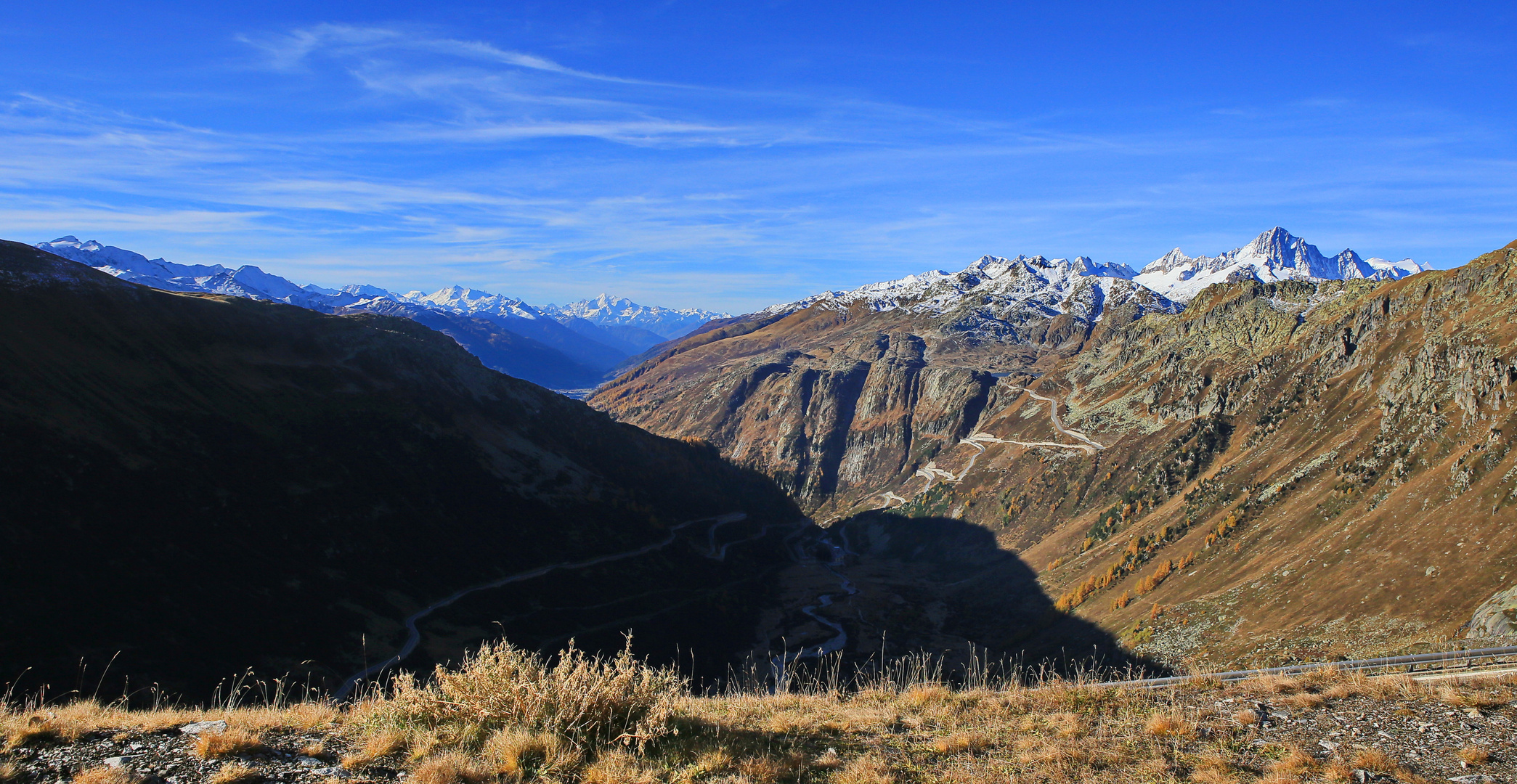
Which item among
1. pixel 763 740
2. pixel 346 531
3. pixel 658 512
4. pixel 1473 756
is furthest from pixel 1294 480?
pixel 346 531

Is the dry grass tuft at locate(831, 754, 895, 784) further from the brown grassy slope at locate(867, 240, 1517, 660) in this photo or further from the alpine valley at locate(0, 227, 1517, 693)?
the brown grassy slope at locate(867, 240, 1517, 660)

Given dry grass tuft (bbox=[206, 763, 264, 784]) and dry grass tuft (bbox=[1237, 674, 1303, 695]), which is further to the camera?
dry grass tuft (bbox=[1237, 674, 1303, 695])

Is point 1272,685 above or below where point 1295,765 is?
below

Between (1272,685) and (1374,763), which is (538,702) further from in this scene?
(1272,685)

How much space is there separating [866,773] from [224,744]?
28.3ft

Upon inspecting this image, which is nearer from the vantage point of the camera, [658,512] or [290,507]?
[290,507]

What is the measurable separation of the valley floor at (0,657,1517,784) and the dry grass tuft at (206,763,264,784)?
4 cm

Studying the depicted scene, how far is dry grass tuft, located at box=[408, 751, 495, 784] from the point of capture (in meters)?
8.65

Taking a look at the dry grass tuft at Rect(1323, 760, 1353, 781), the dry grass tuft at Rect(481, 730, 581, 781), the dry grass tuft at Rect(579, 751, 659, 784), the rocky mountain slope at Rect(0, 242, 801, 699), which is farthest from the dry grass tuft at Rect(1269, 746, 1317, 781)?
the rocky mountain slope at Rect(0, 242, 801, 699)

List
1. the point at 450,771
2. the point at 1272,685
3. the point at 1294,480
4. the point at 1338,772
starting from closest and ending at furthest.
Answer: the point at 450,771, the point at 1338,772, the point at 1272,685, the point at 1294,480

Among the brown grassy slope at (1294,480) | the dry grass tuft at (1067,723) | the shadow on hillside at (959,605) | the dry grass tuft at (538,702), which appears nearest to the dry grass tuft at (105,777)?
the dry grass tuft at (538,702)

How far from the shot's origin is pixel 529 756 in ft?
31.0

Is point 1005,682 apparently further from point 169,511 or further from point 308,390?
point 308,390

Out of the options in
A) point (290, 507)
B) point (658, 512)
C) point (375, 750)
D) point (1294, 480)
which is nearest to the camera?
point (375, 750)
